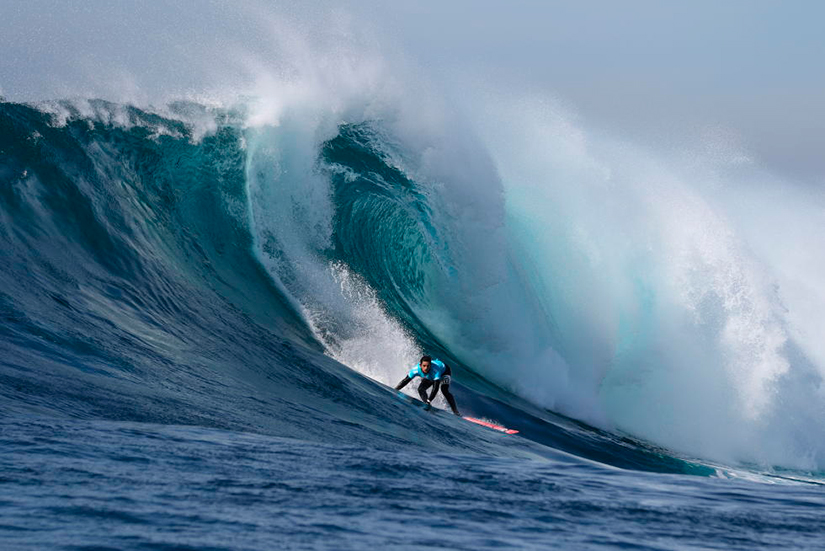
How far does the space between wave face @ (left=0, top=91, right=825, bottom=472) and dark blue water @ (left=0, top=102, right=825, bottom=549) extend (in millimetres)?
44

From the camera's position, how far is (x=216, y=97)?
46.2 feet

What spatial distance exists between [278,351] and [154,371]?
2399mm

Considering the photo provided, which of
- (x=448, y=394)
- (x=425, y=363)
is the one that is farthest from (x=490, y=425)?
(x=425, y=363)

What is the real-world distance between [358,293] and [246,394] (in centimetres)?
553

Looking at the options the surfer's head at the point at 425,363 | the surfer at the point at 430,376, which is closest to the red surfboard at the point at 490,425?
the surfer at the point at 430,376

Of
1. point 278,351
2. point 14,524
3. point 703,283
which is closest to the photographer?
point 14,524

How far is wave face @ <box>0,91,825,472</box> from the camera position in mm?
7117

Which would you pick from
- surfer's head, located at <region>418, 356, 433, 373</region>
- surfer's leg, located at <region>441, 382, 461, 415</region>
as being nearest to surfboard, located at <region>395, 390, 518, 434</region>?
surfer's leg, located at <region>441, 382, 461, 415</region>

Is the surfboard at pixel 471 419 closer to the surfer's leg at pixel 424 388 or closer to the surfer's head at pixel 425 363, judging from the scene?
the surfer's leg at pixel 424 388

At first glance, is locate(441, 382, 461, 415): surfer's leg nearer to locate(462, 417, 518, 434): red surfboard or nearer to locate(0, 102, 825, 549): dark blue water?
locate(462, 417, 518, 434): red surfboard

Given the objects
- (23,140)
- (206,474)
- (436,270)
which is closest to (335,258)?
(436,270)

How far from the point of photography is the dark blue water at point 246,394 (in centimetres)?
334

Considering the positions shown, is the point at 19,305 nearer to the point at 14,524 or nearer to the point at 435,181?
the point at 14,524

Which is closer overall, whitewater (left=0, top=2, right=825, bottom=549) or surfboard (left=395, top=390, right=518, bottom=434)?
whitewater (left=0, top=2, right=825, bottom=549)
